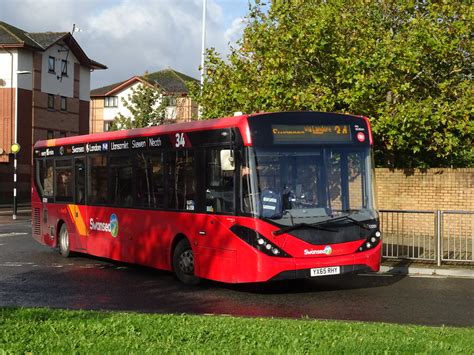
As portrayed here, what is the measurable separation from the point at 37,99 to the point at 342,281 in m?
45.0

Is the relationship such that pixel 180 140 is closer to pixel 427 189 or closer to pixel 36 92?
pixel 427 189

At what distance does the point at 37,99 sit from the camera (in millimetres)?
53156

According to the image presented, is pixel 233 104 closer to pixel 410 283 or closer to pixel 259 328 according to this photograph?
pixel 410 283

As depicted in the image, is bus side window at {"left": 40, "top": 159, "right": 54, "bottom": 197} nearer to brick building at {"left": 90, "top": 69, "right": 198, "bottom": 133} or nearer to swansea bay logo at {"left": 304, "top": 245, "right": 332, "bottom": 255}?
swansea bay logo at {"left": 304, "top": 245, "right": 332, "bottom": 255}

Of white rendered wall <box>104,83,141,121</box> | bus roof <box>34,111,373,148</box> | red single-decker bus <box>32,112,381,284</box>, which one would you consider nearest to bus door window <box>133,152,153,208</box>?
red single-decker bus <box>32,112,381,284</box>

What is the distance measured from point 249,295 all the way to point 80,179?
612cm

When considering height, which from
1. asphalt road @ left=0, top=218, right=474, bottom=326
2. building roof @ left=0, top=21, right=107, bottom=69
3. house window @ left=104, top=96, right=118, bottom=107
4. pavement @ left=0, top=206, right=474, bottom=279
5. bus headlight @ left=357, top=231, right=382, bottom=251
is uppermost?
building roof @ left=0, top=21, right=107, bottom=69

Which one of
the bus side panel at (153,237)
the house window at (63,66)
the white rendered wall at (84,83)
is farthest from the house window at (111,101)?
the bus side panel at (153,237)

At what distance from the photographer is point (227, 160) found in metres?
10.4

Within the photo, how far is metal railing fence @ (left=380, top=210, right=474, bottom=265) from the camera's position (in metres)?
14.0

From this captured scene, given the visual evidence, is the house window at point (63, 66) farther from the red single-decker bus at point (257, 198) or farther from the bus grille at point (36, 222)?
the red single-decker bus at point (257, 198)

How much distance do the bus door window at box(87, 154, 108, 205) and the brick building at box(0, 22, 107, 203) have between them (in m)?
33.5

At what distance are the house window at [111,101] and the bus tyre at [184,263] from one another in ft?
224

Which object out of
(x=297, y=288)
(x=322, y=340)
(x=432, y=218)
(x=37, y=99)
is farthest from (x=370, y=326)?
(x=37, y=99)
